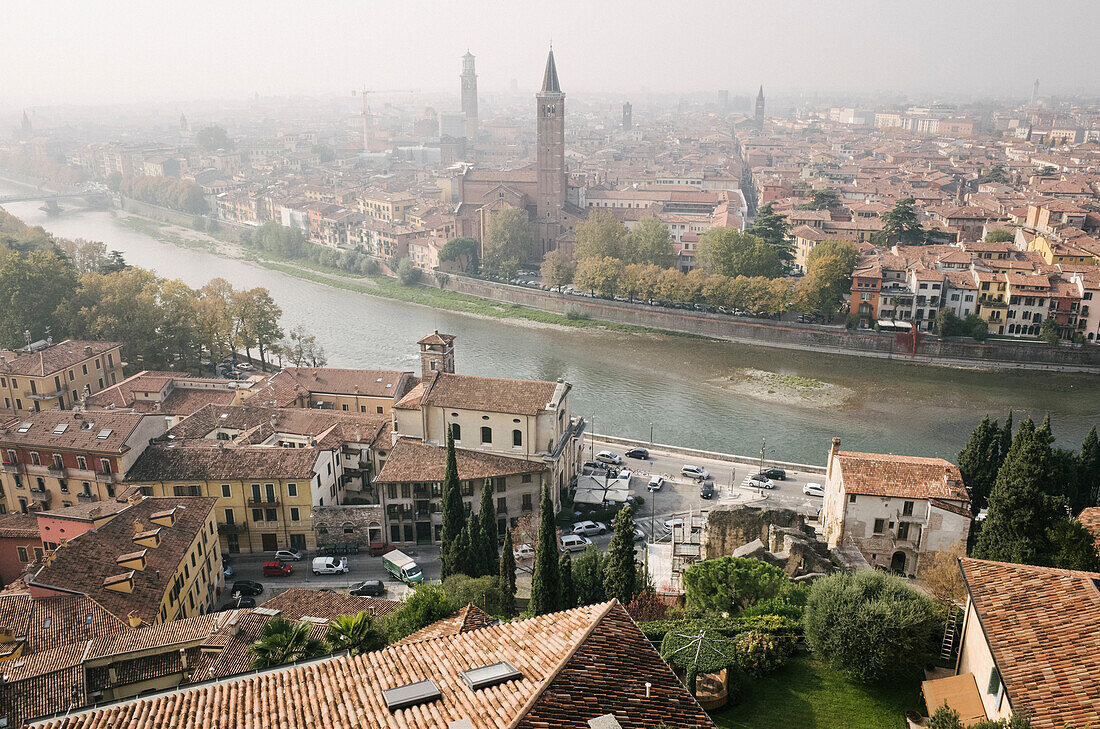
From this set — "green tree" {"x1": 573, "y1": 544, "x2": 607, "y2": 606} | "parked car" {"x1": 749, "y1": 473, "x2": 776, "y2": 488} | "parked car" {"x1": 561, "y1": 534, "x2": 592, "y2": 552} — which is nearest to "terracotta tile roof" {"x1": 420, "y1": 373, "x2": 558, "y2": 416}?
"parked car" {"x1": 561, "y1": 534, "x2": 592, "y2": 552}

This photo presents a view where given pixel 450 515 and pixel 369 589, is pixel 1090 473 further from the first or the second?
pixel 369 589

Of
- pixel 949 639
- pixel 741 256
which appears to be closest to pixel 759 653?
pixel 949 639

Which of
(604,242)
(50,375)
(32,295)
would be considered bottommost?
(50,375)

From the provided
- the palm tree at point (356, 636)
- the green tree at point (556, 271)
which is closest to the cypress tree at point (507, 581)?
the palm tree at point (356, 636)

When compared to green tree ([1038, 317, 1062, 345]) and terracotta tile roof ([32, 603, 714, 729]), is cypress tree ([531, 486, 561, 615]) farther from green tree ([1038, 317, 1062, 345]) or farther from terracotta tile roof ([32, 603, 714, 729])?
green tree ([1038, 317, 1062, 345])

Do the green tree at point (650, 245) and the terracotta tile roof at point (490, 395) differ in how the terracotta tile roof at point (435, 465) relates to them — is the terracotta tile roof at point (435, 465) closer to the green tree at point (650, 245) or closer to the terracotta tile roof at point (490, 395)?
the terracotta tile roof at point (490, 395)

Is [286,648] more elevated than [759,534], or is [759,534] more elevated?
[286,648]
